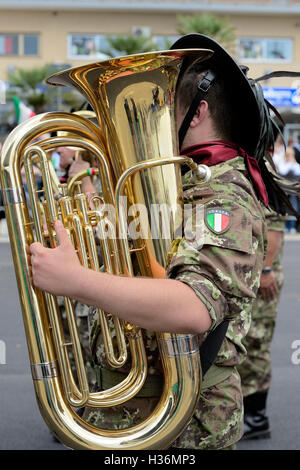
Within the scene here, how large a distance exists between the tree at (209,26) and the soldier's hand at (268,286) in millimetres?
22640

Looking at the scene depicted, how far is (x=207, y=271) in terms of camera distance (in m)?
1.71

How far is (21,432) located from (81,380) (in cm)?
239

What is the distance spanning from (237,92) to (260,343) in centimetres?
225

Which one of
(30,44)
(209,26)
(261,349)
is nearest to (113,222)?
(261,349)

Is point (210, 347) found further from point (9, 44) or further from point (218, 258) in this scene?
point (9, 44)

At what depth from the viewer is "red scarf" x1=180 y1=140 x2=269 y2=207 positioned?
191 centimetres

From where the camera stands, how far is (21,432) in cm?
397

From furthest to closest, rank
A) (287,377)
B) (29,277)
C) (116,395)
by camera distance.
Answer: (287,377) < (116,395) < (29,277)

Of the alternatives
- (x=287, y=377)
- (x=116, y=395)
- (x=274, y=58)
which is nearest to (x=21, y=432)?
(x=287, y=377)

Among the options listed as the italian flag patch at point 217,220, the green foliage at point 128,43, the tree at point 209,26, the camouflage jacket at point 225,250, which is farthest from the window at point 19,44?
the italian flag patch at point 217,220

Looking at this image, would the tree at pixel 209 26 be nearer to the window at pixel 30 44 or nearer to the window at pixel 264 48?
the window at pixel 264 48

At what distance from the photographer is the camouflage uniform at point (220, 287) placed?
1.70 meters

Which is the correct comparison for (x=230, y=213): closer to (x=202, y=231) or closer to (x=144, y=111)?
(x=202, y=231)
